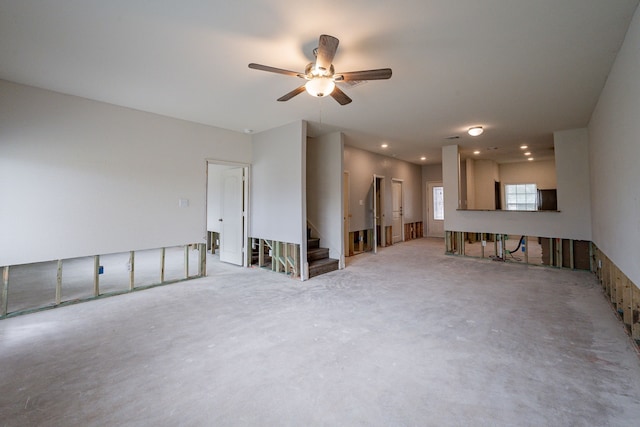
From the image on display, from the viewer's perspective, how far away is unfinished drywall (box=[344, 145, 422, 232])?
6.99 metres

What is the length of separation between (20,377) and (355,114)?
4859mm

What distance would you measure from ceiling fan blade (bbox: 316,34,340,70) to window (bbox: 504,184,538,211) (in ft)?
31.9

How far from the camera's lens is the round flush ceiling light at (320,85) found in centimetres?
253

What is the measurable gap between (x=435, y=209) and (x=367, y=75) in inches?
348

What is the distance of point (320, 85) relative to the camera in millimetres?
2545

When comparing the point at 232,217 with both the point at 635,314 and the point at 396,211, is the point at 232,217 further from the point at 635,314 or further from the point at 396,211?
the point at 635,314

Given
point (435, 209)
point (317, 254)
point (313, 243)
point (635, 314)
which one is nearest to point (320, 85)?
point (317, 254)

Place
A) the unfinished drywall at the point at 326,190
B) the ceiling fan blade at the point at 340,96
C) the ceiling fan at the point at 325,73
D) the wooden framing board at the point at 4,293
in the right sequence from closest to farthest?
the ceiling fan at the point at 325,73 → the ceiling fan blade at the point at 340,96 → the wooden framing board at the point at 4,293 → the unfinished drywall at the point at 326,190

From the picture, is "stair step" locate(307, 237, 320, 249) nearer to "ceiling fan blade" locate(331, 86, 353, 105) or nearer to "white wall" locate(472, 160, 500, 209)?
"ceiling fan blade" locate(331, 86, 353, 105)

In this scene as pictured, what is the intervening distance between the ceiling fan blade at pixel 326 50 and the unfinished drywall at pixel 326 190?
326cm

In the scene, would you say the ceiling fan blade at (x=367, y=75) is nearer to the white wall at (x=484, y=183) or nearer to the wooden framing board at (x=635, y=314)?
the wooden framing board at (x=635, y=314)

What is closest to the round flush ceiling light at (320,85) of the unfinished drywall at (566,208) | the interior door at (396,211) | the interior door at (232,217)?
the interior door at (232,217)

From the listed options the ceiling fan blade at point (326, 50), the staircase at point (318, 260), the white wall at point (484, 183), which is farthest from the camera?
the white wall at point (484, 183)

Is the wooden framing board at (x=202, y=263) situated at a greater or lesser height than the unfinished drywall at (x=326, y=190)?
lesser
